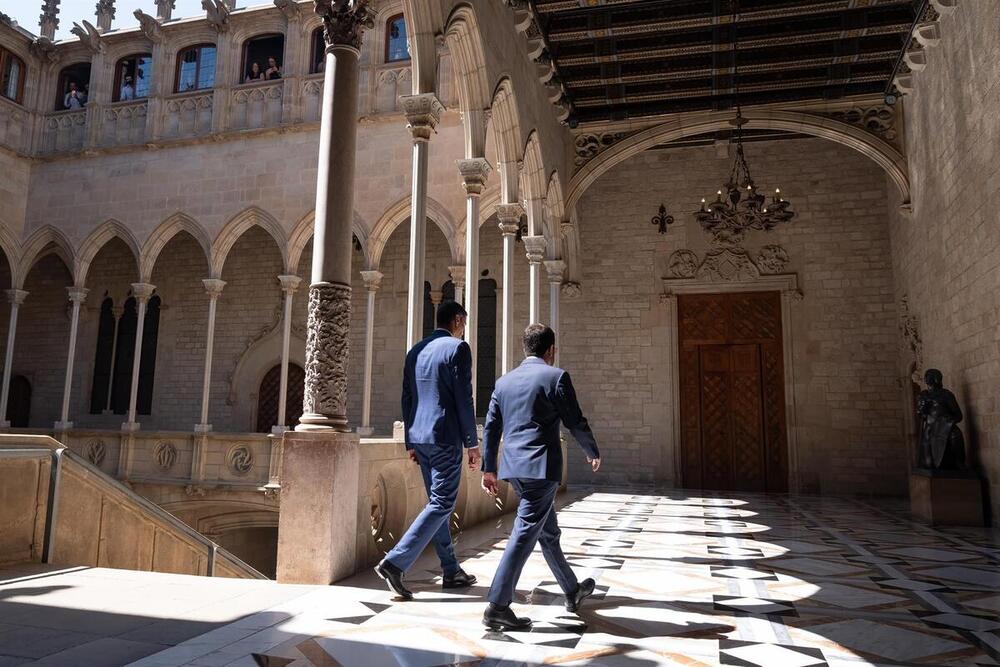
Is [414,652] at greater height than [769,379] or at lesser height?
lesser

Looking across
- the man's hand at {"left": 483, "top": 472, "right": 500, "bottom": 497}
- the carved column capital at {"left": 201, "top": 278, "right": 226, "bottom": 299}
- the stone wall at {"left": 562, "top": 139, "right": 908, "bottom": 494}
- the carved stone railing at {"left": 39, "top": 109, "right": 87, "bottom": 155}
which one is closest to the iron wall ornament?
the stone wall at {"left": 562, "top": 139, "right": 908, "bottom": 494}

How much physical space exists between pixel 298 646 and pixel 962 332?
814 cm

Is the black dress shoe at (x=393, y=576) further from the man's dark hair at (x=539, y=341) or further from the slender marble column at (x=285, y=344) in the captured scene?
the slender marble column at (x=285, y=344)

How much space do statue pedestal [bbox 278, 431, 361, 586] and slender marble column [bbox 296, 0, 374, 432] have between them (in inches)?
4.8

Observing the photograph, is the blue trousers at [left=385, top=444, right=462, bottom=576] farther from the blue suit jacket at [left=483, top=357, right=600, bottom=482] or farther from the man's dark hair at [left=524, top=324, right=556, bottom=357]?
the man's dark hair at [left=524, top=324, right=556, bottom=357]

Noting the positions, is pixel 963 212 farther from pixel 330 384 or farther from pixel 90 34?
pixel 90 34

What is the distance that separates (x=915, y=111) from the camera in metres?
9.68

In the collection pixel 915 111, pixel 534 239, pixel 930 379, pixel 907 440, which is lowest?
pixel 907 440

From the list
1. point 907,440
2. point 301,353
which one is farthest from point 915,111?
point 301,353

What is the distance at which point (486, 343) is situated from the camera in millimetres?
13531

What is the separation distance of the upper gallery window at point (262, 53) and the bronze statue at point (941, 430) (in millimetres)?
11967

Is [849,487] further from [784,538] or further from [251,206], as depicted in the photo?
[251,206]

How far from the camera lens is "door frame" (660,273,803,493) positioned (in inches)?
473

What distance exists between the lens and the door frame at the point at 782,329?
12023 millimetres
